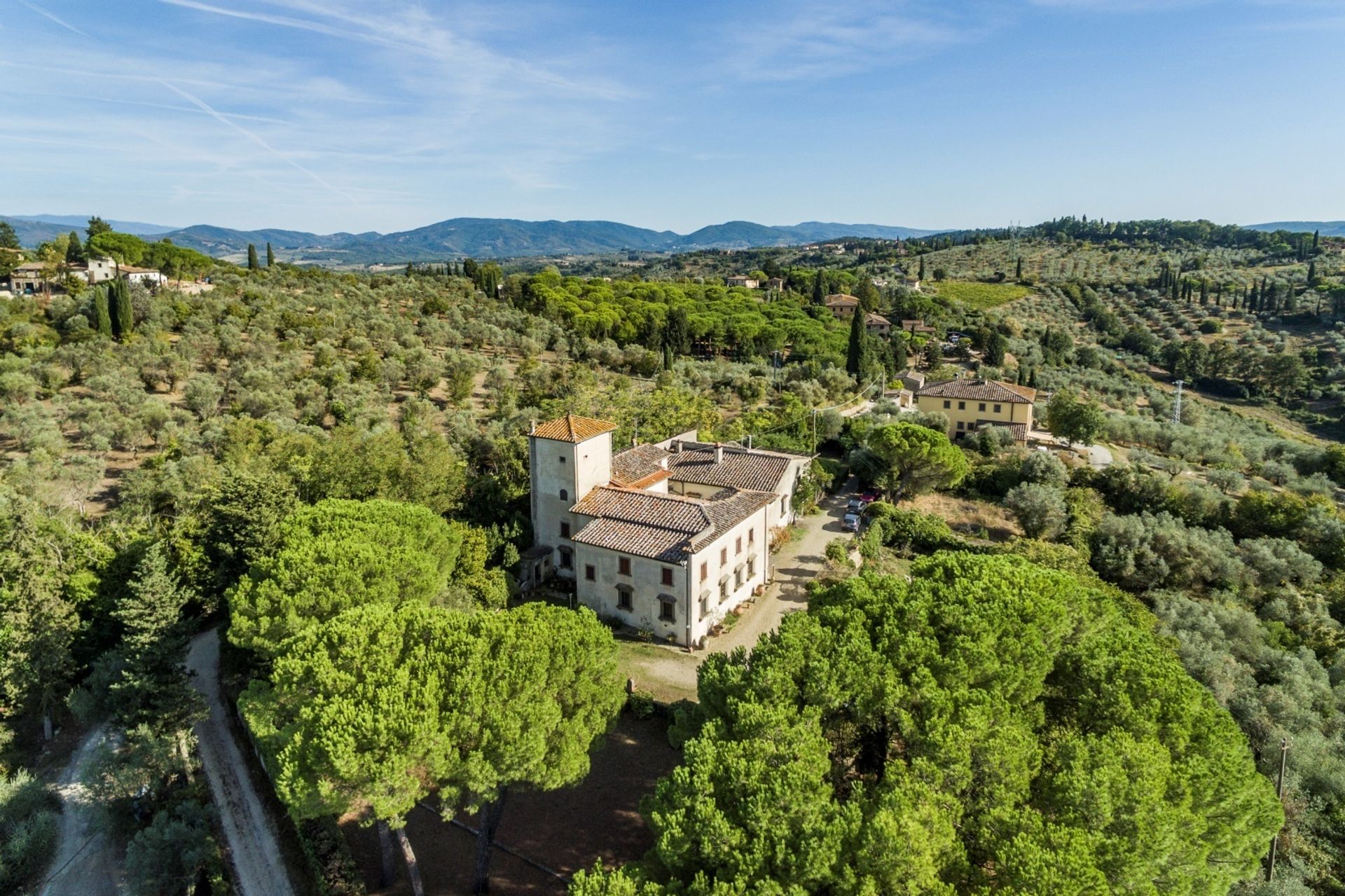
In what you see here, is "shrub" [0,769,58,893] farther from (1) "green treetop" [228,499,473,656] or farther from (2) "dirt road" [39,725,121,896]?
(1) "green treetop" [228,499,473,656]

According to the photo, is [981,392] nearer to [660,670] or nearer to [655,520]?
[655,520]

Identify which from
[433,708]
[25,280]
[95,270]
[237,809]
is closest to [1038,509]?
[433,708]

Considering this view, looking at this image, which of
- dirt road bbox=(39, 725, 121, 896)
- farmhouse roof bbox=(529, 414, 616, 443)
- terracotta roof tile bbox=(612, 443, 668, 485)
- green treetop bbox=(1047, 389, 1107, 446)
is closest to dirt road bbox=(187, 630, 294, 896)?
dirt road bbox=(39, 725, 121, 896)

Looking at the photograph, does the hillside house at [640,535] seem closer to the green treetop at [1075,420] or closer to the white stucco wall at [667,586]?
the white stucco wall at [667,586]

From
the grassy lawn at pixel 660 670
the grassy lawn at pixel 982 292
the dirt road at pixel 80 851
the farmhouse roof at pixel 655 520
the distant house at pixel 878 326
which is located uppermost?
the grassy lawn at pixel 982 292

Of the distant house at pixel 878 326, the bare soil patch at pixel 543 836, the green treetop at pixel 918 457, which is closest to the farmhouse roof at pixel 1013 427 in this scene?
the green treetop at pixel 918 457

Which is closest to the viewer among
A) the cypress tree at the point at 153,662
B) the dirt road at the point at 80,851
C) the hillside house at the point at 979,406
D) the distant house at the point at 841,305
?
the dirt road at the point at 80,851
